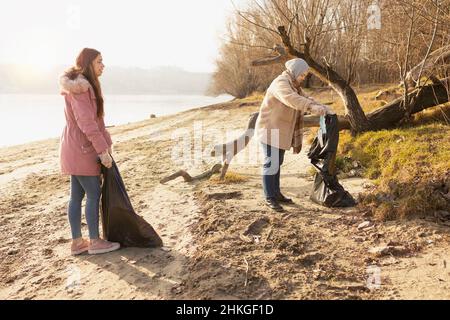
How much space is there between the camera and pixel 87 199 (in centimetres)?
412

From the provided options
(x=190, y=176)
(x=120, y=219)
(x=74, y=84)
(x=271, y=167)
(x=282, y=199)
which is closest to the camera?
(x=74, y=84)

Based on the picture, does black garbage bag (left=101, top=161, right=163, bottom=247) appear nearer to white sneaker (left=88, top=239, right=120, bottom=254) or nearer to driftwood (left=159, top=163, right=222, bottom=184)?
white sneaker (left=88, top=239, right=120, bottom=254)

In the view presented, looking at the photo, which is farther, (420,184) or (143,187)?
(143,187)

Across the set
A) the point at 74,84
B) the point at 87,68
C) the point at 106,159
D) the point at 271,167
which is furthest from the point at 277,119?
the point at 74,84

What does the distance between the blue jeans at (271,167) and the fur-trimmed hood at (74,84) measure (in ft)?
7.69

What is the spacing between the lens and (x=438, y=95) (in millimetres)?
7738

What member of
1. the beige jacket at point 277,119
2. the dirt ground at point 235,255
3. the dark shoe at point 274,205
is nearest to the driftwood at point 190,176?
the dirt ground at point 235,255

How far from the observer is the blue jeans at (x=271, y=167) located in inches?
207

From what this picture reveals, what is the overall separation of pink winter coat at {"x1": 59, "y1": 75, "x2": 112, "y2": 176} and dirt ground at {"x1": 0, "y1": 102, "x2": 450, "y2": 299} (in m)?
0.96

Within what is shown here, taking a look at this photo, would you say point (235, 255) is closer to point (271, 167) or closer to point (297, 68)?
point (271, 167)

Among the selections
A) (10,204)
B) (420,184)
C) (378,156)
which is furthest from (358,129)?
(10,204)

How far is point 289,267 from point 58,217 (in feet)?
11.9

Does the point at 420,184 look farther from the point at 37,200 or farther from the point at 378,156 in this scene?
the point at 37,200

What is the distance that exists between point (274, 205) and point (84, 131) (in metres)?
2.58
